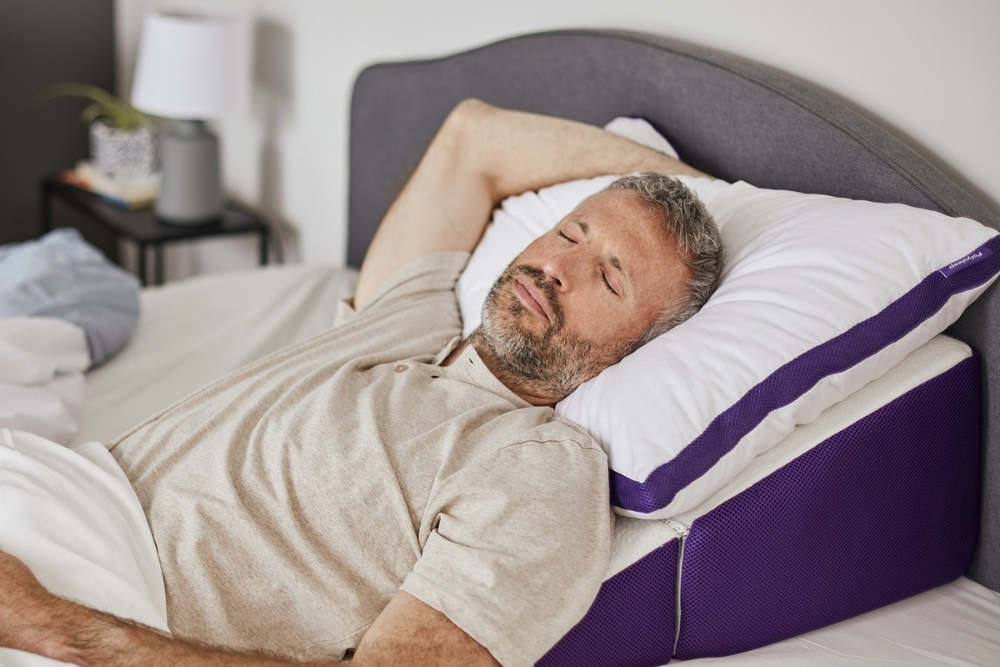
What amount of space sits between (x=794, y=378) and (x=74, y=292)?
1344mm

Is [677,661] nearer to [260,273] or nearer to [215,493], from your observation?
[215,493]

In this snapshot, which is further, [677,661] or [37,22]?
A: [37,22]

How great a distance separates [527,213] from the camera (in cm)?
165

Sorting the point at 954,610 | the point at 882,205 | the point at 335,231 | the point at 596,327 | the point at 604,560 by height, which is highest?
the point at 882,205

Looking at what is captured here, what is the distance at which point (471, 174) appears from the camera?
5.68 feet

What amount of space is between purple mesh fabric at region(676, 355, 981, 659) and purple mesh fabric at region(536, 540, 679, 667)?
24mm

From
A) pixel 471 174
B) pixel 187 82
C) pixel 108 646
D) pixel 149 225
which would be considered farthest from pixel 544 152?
pixel 149 225

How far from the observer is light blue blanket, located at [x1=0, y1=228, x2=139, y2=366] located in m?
1.73

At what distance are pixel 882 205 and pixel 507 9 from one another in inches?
44.6

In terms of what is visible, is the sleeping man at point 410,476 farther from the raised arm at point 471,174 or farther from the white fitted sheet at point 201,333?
the white fitted sheet at point 201,333

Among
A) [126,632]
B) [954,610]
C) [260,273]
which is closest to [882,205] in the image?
[954,610]

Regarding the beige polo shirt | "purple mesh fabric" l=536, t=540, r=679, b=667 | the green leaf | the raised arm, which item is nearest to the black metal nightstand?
the green leaf

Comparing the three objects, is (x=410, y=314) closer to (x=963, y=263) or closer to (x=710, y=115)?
(x=710, y=115)

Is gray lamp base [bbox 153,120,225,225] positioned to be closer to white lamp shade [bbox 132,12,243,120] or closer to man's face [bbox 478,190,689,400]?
white lamp shade [bbox 132,12,243,120]
